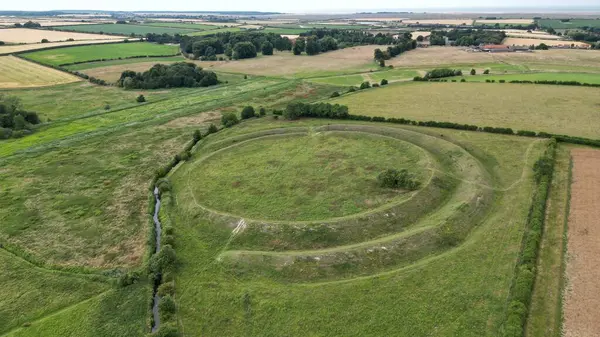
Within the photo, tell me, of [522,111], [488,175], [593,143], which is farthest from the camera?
[522,111]

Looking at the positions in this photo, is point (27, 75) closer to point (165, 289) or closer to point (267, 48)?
point (267, 48)

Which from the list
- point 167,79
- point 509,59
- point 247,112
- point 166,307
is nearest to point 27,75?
point 167,79

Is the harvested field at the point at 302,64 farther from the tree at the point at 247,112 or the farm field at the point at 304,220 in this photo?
the tree at the point at 247,112

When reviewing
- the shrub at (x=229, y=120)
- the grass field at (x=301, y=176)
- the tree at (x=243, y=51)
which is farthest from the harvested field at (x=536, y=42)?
the shrub at (x=229, y=120)

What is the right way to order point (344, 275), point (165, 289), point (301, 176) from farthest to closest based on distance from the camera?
point (301, 176)
point (344, 275)
point (165, 289)

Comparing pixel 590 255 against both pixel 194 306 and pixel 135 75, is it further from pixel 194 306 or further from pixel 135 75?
pixel 135 75

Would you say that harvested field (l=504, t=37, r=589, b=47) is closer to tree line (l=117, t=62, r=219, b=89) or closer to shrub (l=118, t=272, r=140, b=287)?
tree line (l=117, t=62, r=219, b=89)

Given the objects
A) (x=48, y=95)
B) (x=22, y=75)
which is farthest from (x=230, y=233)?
(x=22, y=75)
